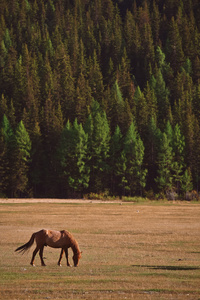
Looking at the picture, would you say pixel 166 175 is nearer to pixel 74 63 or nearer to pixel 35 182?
pixel 35 182

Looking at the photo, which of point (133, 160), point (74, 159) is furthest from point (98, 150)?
point (133, 160)

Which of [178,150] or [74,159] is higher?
[178,150]

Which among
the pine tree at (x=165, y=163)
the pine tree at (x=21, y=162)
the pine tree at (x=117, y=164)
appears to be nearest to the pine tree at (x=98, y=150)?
the pine tree at (x=117, y=164)

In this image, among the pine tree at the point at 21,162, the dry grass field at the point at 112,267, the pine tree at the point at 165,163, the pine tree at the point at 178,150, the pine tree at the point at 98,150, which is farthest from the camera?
the pine tree at the point at 98,150

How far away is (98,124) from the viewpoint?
95.5 m

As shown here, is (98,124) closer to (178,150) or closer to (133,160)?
(133,160)

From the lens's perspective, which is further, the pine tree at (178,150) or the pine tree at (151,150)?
the pine tree at (151,150)

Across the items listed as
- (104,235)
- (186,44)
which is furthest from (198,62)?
(104,235)

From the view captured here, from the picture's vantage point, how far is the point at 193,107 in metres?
119

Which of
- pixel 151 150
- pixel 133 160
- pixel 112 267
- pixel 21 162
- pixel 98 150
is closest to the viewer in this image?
pixel 112 267

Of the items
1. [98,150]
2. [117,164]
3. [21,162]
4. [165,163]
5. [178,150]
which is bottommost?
[117,164]

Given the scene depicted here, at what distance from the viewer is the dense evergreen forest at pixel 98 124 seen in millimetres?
93062

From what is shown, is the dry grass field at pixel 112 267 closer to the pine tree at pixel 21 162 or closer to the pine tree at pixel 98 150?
the pine tree at pixel 21 162

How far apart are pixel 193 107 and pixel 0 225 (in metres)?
87.7
